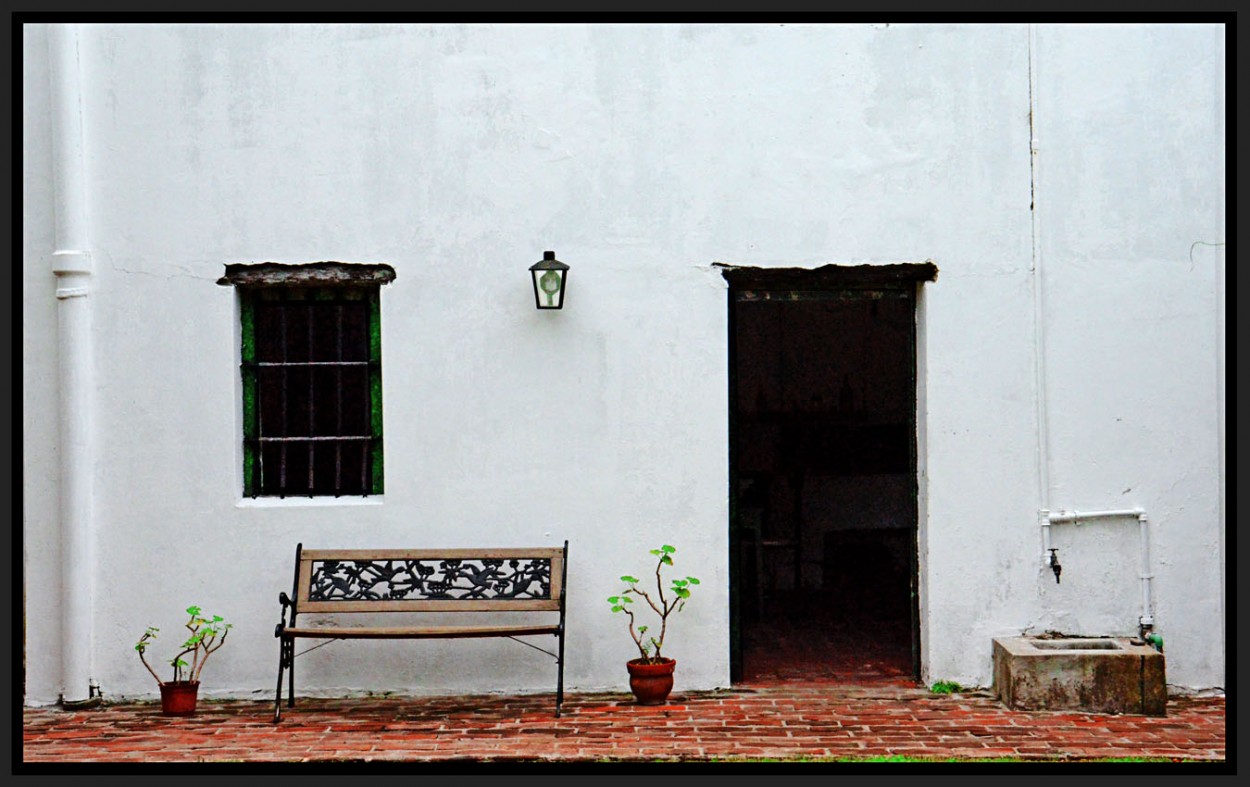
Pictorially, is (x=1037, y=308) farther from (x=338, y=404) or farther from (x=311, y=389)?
(x=311, y=389)

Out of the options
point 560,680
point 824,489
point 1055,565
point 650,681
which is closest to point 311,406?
point 560,680

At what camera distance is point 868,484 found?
11789 millimetres

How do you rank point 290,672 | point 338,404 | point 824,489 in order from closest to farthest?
1. point 290,672
2. point 338,404
3. point 824,489

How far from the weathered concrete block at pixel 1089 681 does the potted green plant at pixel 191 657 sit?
183 inches

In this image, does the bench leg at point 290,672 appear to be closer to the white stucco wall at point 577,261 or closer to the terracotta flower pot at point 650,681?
the white stucco wall at point 577,261

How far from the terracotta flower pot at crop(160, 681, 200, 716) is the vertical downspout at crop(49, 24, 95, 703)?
2.21 feet

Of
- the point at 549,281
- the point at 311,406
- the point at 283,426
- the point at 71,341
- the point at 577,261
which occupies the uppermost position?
the point at 577,261

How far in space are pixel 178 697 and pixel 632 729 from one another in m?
2.64

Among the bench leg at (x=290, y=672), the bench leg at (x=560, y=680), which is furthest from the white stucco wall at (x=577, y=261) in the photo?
the bench leg at (x=560, y=680)

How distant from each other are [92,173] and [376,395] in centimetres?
215

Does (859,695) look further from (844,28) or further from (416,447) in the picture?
(844,28)

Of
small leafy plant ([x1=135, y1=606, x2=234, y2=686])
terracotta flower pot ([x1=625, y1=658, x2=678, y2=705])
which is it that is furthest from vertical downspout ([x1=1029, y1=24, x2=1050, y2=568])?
small leafy plant ([x1=135, y1=606, x2=234, y2=686])

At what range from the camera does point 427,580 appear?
7.31 m

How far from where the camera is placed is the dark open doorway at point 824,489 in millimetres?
8852
